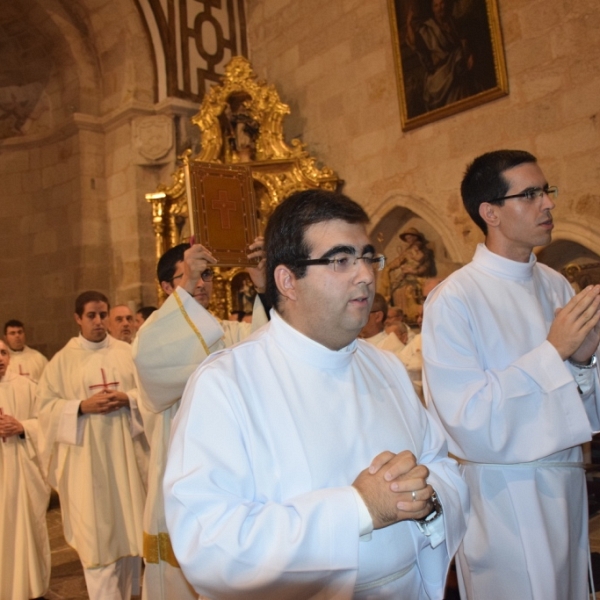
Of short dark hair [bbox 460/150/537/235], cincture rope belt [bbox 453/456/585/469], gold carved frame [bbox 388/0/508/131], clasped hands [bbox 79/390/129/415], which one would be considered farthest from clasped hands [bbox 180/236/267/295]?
gold carved frame [bbox 388/0/508/131]

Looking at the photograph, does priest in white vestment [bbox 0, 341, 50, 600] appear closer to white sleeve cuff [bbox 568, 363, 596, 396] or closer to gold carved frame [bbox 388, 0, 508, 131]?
white sleeve cuff [bbox 568, 363, 596, 396]

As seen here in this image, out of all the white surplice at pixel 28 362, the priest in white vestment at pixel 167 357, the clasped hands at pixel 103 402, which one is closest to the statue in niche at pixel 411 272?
the clasped hands at pixel 103 402

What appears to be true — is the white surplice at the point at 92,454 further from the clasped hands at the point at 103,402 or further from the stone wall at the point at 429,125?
the stone wall at the point at 429,125

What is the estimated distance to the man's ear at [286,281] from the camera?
1.93 meters

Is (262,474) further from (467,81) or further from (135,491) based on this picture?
(467,81)

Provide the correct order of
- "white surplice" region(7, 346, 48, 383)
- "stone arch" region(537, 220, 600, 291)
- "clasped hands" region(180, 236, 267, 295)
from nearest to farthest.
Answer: "clasped hands" region(180, 236, 267, 295)
"stone arch" region(537, 220, 600, 291)
"white surplice" region(7, 346, 48, 383)

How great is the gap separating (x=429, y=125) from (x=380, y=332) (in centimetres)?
259

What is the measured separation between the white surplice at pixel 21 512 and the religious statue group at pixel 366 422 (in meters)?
1.82

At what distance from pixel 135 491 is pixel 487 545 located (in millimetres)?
3005

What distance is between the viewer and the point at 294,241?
1911 millimetres

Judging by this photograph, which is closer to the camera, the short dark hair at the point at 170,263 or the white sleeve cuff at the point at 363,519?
the white sleeve cuff at the point at 363,519

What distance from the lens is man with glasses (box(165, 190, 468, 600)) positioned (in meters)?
1.58

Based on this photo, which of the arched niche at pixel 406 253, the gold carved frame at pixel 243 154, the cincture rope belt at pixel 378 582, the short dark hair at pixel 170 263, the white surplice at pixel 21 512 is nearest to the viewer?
the cincture rope belt at pixel 378 582

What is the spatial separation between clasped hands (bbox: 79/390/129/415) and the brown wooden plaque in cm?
198
